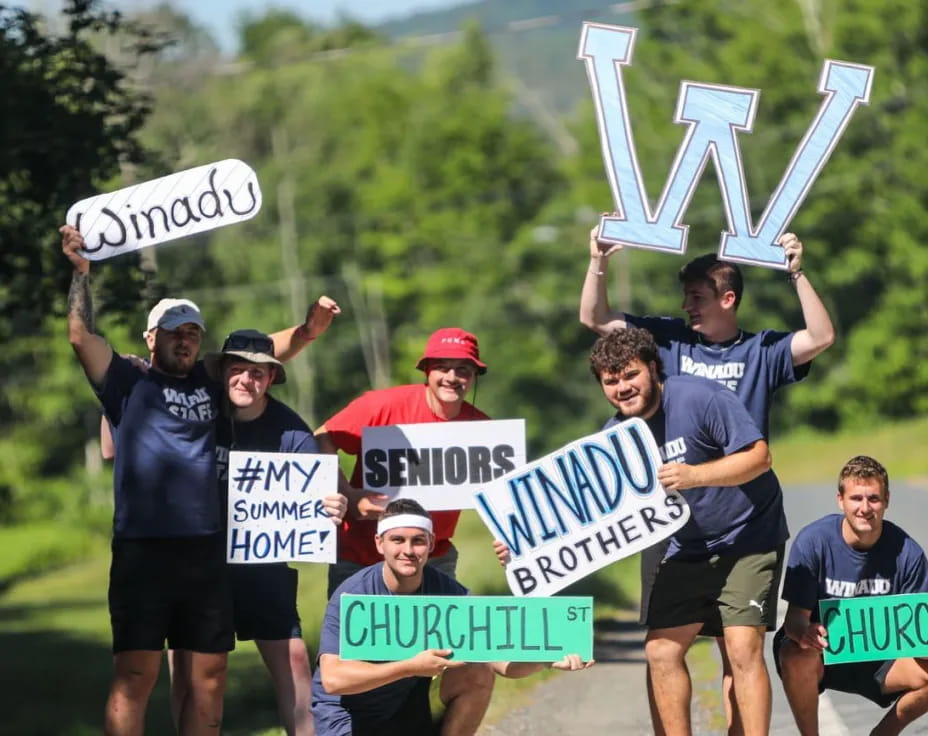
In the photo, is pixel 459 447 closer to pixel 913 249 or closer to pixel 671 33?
pixel 913 249

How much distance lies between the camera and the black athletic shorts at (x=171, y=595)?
7367 mm

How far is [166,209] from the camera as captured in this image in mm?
7793

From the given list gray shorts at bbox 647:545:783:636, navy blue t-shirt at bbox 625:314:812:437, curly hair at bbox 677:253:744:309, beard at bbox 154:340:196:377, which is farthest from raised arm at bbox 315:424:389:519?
curly hair at bbox 677:253:744:309

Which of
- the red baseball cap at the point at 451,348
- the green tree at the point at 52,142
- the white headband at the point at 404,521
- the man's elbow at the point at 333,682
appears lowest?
the man's elbow at the point at 333,682

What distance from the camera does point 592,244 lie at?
7.61 m

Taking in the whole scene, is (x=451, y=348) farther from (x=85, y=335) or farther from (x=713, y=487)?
(x=85, y=335)

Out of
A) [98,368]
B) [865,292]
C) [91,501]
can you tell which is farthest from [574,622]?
[91,501]

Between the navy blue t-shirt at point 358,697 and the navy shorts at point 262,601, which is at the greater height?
the navy shorts at point 262,601

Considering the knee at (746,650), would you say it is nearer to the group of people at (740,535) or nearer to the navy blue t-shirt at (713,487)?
the group of people at (740,535)

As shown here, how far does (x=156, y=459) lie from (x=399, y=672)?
56.1 inches

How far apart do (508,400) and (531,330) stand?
97.1 inches

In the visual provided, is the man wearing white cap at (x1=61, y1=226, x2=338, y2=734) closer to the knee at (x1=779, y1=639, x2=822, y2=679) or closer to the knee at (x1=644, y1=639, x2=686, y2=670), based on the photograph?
the knee at (x1=644, y1=639, x2=686, y2=670)

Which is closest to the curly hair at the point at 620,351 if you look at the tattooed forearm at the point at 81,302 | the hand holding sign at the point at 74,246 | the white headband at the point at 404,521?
the white headband at the point at 404,521

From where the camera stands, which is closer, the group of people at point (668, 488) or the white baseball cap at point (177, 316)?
the group of people at point (668, 488)
